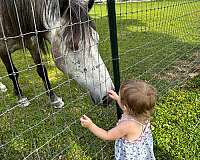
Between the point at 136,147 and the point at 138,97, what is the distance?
399 mm

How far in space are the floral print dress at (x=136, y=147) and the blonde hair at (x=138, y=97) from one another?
148mm

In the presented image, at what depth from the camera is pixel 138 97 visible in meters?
1.86

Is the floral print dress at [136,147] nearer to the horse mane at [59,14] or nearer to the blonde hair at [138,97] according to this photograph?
the blonde hair at [138,97]

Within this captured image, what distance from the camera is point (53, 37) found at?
3111 millimetres

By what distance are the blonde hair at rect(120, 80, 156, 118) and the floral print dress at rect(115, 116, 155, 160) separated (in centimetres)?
15

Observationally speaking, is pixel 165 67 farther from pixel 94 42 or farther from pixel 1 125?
pixel 1 125

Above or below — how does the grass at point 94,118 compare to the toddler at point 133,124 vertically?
below

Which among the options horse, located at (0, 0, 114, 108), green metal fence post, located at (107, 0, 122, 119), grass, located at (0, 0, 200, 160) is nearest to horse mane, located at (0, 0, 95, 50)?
horse, located at (0, 0, 114, 108)

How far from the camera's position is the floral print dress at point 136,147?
80.7 inches

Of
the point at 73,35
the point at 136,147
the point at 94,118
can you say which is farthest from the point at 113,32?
the point at 94,118

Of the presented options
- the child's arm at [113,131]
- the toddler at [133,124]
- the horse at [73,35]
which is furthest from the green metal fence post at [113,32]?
the child's arm at [113,131]

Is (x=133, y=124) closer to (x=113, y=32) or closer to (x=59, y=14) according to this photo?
(x=113, y=32)

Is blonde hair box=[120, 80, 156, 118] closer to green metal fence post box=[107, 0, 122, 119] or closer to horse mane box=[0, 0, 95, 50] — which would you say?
green metal fence post box=[107, 0, 122, 119]

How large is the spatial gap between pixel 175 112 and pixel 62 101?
1.45 meters
